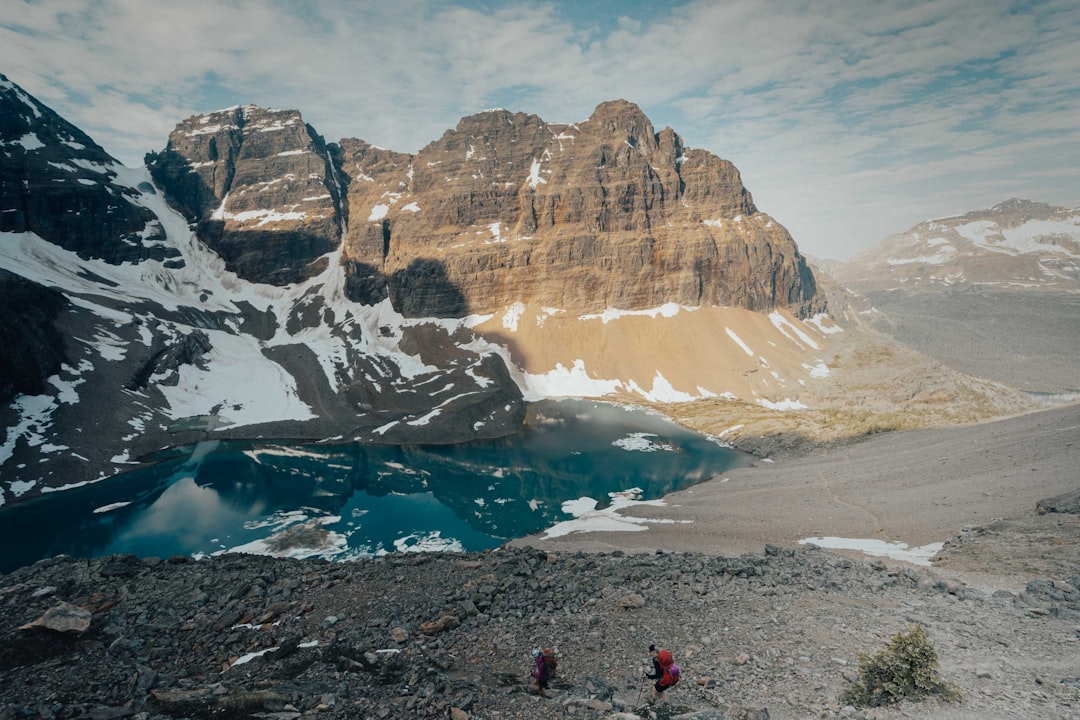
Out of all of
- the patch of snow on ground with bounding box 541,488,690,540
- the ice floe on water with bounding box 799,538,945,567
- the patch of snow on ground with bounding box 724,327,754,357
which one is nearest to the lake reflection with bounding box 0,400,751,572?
the patch of snow on ground with bounding box 541,488,690,540

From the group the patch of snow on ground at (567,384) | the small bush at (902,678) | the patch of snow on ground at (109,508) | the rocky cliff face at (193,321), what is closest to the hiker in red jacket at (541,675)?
the small bush at (902,678)

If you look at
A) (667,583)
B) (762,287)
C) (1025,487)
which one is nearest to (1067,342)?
(762,287)

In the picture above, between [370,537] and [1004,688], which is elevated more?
[1004,688]

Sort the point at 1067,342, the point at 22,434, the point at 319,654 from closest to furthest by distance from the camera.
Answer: the point at 319,654, the point at 22,434, the point at 1067,342

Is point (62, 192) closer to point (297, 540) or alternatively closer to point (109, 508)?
point (109, 508)

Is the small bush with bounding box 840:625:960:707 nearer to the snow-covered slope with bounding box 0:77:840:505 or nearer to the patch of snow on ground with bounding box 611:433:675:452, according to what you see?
the patch of snow on ground with bounding box 611:433:675:452

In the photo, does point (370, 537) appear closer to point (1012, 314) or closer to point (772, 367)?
point (772, 367)

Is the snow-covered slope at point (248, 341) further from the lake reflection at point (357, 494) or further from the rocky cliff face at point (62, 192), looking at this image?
the lake reflection at point (357, 494)
